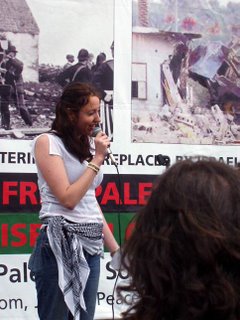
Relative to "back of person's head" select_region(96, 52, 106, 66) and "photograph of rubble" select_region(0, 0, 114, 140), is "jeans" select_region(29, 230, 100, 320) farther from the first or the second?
"back of person's head" select_region(96, 52, 106, 66)

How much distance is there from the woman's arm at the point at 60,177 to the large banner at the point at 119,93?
1043mm

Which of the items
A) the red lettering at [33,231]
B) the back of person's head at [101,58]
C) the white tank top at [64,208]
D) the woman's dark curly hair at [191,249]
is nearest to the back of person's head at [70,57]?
the back of person's head at [101,58]

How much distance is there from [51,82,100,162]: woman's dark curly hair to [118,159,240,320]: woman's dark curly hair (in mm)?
1758

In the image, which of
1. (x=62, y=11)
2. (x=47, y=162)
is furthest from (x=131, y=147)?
(x=47, y=162)

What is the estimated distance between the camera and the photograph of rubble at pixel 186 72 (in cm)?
404

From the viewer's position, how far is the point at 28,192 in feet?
12.6

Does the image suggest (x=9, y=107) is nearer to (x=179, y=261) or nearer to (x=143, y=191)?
(x=143, y=191)

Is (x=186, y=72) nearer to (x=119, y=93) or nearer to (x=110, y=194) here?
(x=119, y=93)

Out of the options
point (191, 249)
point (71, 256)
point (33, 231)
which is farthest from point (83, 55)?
point (191, 249)

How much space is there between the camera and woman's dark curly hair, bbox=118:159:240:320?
102cm

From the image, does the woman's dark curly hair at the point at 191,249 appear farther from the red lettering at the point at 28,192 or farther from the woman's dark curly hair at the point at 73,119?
the red lettering at the point at 28,192

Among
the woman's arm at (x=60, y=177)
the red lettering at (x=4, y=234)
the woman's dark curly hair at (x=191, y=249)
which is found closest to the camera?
the woman's dark curly hair at (x=191, y=249)

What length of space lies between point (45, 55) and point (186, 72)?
89 centimetres

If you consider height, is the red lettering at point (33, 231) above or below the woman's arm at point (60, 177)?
below
